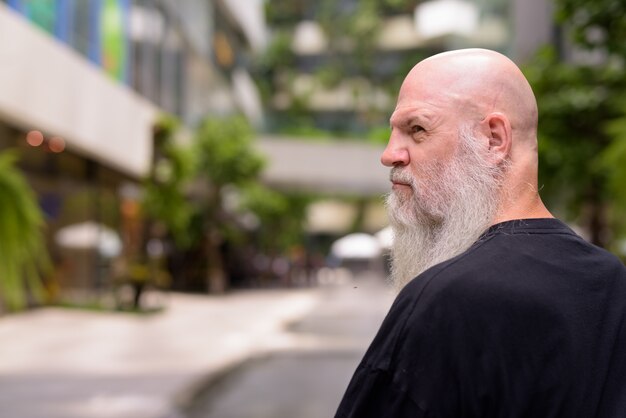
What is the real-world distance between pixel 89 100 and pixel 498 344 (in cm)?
2212

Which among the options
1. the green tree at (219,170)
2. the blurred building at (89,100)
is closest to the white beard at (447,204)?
the blurred building at (89,100)

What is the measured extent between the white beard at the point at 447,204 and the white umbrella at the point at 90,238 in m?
22.1

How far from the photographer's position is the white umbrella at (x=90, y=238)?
77.6 feet

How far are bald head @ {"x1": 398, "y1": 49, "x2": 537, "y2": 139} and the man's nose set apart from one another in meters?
0.07

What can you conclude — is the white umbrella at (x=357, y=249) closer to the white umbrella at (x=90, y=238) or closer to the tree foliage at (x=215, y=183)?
the tree foliage at (x=215, y=183)

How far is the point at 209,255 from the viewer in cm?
3478

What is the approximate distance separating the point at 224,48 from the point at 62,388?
37.6 meters

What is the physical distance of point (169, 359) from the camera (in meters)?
14.6

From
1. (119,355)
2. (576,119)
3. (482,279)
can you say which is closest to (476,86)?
(482,279)

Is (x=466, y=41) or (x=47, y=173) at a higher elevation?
(x=466, y=41)

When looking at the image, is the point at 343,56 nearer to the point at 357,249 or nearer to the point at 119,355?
the point at 357,249

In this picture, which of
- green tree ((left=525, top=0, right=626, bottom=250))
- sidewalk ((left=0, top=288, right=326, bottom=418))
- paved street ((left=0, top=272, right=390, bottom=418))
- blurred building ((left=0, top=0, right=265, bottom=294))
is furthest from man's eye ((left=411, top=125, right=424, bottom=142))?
blurred building ((left=0, top=0, right=265, bottom=294))

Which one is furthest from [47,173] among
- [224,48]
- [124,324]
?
[224,48]

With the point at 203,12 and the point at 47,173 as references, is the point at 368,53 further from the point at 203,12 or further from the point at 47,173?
the point at 47,173
